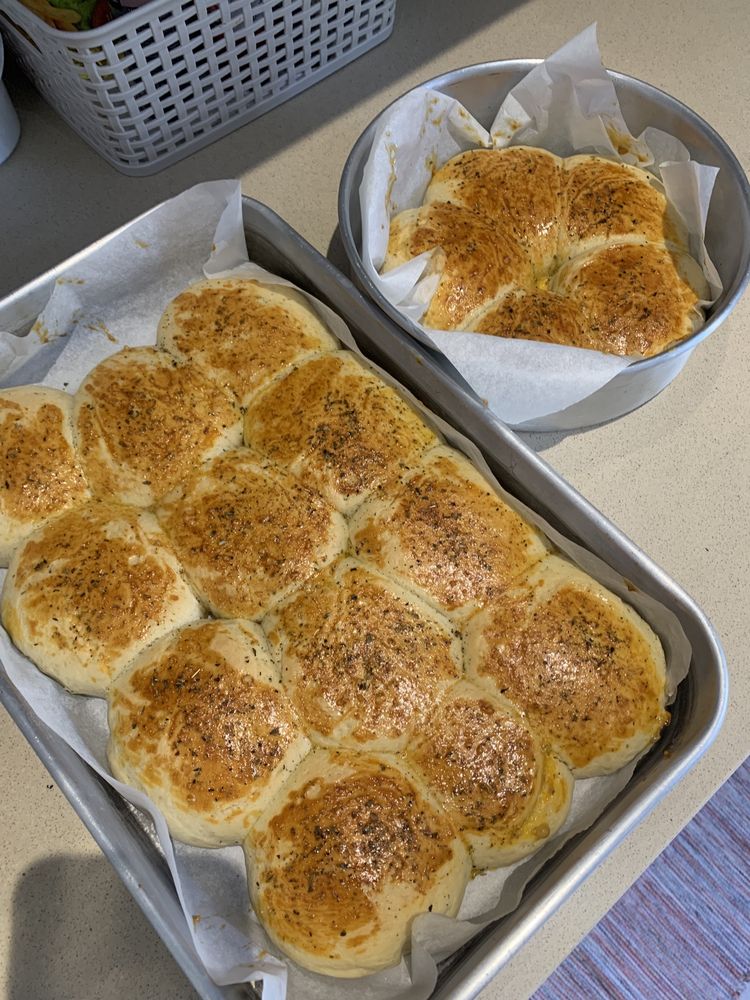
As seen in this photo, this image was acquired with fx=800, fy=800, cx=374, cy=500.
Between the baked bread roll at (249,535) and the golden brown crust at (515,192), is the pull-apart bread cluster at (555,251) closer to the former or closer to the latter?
the golden brown crust at (515,192)

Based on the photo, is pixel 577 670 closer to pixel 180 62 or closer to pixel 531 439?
pixel 531 439

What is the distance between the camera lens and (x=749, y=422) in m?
1.18

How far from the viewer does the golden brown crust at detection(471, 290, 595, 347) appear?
1.05 m

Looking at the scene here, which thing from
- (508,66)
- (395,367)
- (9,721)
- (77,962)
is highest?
(508,66)

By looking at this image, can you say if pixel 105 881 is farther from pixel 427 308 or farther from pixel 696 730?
pixel 427 308

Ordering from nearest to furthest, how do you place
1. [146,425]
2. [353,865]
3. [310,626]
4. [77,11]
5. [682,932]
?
[353,865], [310,626], [146,425], [77,11], [682,932]

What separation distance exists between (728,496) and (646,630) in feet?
1.07

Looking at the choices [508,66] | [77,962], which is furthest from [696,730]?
[508,66]

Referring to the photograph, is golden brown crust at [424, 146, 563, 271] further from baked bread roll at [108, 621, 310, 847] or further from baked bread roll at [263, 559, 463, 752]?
baked bread roll at [108, 621, 310, 847]

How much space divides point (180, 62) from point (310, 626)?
2.87 ft

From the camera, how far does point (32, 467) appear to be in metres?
0.98

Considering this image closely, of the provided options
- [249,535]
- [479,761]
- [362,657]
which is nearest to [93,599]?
[249,535]

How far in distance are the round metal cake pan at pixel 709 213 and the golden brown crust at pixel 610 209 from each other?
0.25ft

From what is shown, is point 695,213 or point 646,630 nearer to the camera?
point 646,630
